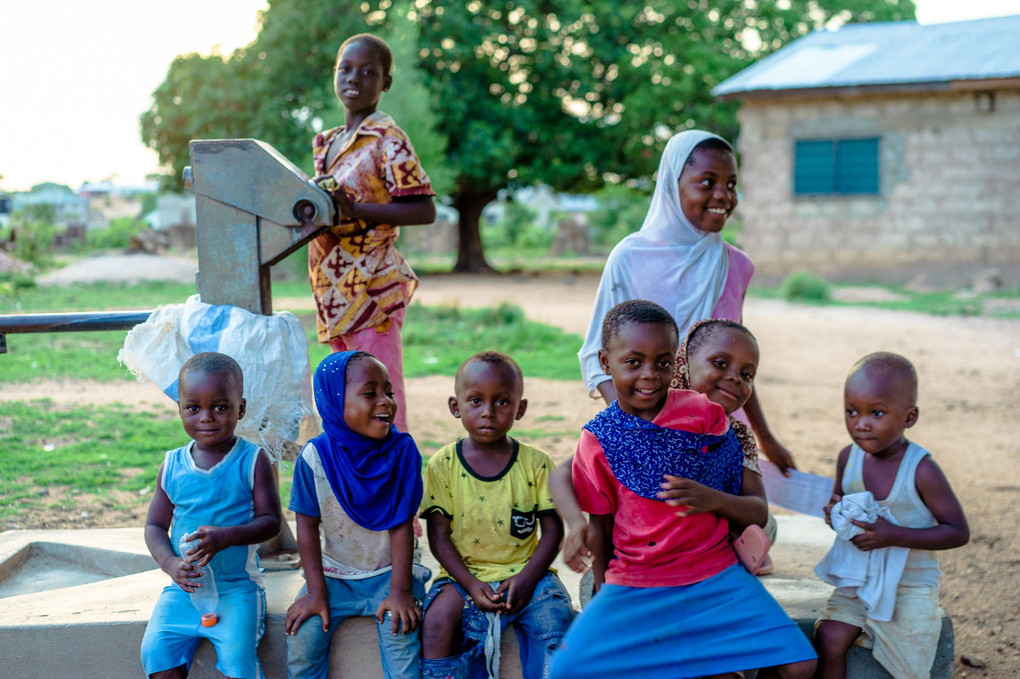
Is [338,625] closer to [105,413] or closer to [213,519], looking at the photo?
[213,519]

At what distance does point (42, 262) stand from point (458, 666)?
2025 cm

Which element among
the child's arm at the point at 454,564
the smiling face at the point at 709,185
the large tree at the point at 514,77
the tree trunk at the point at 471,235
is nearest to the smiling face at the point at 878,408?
the smiling face at the point at 709,185

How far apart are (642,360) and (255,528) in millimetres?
1157

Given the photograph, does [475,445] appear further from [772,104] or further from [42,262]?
[42,262]

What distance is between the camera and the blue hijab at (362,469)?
2572mm

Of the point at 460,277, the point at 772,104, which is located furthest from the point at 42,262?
the point at 772,104

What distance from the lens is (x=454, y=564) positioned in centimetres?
255

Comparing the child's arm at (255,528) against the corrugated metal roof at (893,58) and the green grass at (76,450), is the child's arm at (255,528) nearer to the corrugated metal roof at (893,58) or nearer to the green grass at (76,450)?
the green grass at (76,450)

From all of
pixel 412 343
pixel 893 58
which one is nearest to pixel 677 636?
pixel 412 343

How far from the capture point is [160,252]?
24.7m

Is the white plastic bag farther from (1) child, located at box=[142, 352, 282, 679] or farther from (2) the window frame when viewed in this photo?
(2) the window frame

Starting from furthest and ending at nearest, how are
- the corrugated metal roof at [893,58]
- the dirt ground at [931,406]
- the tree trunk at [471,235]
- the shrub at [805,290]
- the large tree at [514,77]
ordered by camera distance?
the tree trunk at [471,235], the large tree at [514,77], the corrugated metal roof at [893,58], the shrub at [805,290], the dirt ground at [931,406]

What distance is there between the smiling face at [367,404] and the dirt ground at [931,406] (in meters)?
2.11

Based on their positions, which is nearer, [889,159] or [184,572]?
[184,572]
